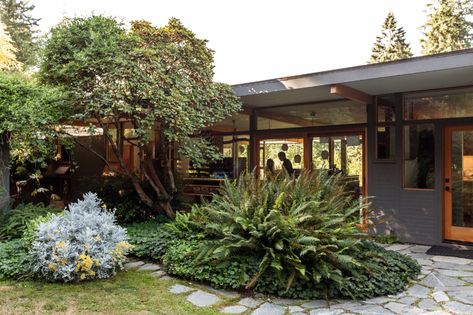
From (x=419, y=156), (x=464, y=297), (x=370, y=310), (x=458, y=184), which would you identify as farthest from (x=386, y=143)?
(x=370, y=310)

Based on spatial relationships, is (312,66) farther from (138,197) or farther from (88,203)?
(88,203)

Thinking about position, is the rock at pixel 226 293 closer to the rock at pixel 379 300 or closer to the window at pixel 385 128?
the rock at pixel 379 300

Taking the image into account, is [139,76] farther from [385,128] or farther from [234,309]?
[385,128]

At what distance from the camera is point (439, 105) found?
5.97 m

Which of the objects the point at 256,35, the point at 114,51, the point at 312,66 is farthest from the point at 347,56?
the point at 114,51

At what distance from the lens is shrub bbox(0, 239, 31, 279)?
157 inches

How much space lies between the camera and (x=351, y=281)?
147 inches

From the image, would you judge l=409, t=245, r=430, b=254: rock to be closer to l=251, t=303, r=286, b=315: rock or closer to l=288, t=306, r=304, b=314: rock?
l=288, t=306, r=304, b=314: rock

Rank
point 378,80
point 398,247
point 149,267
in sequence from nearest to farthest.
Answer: point 149,267
point 378,80
point 398,247

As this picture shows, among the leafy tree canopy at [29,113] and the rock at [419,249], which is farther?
the rock at [419,249]

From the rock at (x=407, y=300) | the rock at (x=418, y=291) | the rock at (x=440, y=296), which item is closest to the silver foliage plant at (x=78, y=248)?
the rock at (x=407, y=300)

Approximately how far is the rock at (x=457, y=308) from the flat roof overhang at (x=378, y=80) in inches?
113

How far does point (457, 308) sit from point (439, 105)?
3.63 meters

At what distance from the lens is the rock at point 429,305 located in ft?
11.0
